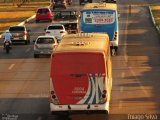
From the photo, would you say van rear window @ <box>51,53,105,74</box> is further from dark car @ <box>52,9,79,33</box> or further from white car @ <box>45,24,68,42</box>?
dark car @ <box>52,9,79,33</box>

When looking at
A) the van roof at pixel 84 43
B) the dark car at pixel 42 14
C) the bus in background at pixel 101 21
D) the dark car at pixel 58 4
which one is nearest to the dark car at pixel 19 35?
the bus in background at pixel 101 21

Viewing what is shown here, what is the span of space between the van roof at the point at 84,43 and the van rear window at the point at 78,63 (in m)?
0.26

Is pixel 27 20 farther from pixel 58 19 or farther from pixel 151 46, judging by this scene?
pixel 151 46

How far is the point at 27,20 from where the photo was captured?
234ft

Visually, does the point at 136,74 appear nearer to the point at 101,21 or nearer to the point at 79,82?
the point at 101,21

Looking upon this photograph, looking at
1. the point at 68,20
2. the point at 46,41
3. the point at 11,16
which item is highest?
the point at 46,41

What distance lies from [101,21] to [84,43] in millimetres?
16982

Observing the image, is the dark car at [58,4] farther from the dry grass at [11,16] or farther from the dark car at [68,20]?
the dark car at [68,20]

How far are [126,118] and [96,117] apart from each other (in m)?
1.02

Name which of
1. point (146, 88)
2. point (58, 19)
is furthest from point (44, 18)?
point (146, 88)

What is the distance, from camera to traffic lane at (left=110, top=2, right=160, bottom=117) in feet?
73.5

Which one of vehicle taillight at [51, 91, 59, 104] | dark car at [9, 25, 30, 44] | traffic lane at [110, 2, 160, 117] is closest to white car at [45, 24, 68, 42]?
dark car at [9, 25, 30, 44]

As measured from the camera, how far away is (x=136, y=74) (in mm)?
30250

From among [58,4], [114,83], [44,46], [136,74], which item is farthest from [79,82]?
A: [58,4]
